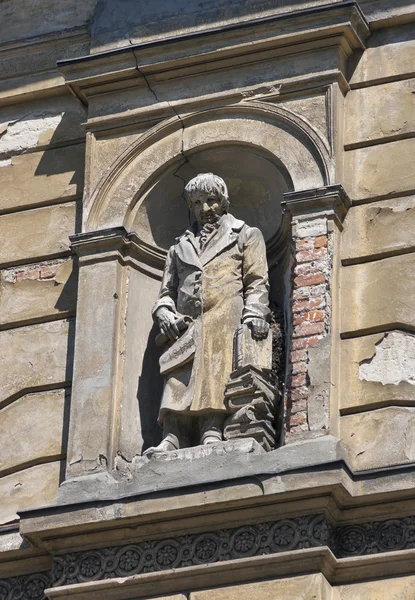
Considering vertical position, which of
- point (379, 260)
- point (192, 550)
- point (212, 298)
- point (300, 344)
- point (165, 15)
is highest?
point (165, 15)

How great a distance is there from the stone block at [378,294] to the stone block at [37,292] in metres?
1.67

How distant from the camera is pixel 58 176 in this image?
12430 mm

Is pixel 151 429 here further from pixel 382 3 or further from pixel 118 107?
pixel 382 3

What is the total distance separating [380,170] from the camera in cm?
1158

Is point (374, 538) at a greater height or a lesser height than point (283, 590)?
greater

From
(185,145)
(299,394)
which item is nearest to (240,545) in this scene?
(299,394)

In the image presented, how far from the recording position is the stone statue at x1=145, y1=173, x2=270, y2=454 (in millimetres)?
11109

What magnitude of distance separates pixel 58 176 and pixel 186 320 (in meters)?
1.57

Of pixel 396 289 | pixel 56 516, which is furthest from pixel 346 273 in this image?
pixel 56 516

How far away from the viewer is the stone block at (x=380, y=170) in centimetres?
1149

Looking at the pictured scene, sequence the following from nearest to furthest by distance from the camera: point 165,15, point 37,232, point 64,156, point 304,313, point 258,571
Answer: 1. point 258,571
2. point 304,313
3. point 37,232
4. point 165,15
5. point 64,156

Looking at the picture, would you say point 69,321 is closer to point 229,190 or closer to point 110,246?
point 110,246

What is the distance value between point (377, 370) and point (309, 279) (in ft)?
2.09

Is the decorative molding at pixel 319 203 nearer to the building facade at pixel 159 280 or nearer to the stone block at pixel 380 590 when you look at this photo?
the building facade at pixel 159 280
